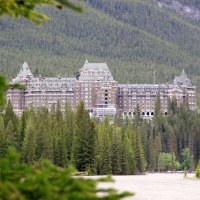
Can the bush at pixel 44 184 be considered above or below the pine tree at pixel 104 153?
above

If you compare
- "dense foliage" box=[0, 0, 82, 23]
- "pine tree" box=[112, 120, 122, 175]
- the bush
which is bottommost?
"pine tree" box=[112, 120, 122, 175]

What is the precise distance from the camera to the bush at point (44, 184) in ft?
26.1

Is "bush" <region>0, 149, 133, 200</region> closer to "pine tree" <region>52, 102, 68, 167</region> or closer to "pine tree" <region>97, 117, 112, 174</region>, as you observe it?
"pine tree" <region>52, 102, 68, 167</region>

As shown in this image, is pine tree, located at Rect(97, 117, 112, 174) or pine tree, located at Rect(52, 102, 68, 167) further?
pine tree, located at Rect(97, 117, 112, 174)

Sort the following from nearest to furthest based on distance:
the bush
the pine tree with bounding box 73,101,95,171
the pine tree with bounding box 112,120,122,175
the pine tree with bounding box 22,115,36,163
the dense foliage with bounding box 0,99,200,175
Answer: the bush < the pine tree with bounding box 22,115,36,163 < the dense foliage with bounding box 0,99,200,175 < the pine tree with bounding box 73,101,95,171 < the pine tree with bounding box 112,120,122,175

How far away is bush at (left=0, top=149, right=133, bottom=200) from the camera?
7.95 metres

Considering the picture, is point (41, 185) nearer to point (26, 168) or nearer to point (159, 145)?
point (26, 168)

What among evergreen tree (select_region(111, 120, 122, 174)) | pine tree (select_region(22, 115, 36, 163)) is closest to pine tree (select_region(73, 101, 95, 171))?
pine tree (select_region(22, 115, 36, 163))

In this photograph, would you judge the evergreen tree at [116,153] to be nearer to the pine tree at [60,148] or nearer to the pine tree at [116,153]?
the pine tree at [116,153]

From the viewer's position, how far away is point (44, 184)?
8.06 m

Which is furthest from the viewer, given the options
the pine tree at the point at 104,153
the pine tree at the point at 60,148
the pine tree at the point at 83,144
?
the pine tree at the point at 104,153

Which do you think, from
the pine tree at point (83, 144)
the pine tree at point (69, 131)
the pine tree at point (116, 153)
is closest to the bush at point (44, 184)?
the pine tree at point (83, 144)

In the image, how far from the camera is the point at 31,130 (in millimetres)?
112562

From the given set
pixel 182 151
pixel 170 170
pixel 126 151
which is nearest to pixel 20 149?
pixel 126 151
